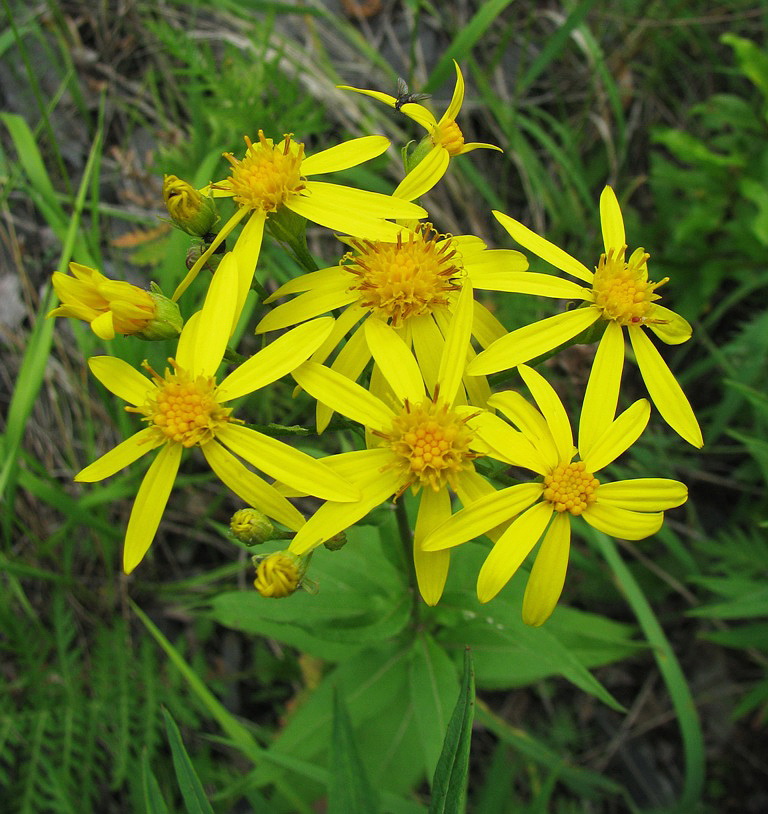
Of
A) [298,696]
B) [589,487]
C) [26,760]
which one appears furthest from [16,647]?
[589,487]

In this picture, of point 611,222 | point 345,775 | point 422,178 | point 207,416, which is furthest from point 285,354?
point 345,775

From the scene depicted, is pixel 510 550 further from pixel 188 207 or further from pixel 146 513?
pixel 188 207

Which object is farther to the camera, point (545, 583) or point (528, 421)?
point (528, 421)

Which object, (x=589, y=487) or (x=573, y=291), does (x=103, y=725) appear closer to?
(x=589, y=487)

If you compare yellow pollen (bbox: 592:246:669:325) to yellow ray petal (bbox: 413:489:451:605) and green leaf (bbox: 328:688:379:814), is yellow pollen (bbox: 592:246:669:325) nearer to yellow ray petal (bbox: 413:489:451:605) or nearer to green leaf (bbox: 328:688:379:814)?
yellow ray petal (bbox: 413:489:451:605)

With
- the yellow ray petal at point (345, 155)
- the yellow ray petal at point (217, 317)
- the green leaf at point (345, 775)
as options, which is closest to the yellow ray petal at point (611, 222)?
the yellow ray petal at point (345, 155)
